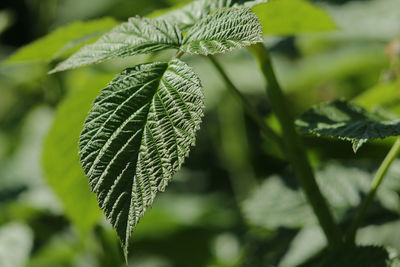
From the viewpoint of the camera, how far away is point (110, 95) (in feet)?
2.10

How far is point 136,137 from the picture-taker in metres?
0.62

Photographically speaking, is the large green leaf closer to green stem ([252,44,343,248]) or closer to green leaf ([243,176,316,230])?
green stem ([252,44,343,248])

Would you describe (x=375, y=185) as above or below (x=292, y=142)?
below

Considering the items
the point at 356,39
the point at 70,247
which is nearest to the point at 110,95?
the point at 70,247

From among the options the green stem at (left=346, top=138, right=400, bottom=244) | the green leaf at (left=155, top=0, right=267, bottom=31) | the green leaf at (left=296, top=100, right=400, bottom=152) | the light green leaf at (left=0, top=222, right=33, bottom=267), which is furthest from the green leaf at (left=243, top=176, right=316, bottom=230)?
the light green leaf at (left=0, top=222, right=33, bottom=267)

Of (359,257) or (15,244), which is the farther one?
(15,244)

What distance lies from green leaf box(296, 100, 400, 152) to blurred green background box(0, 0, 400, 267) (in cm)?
21

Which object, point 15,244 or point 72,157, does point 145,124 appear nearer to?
point 72,157

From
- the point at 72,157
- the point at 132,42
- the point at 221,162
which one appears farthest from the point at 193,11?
the point at 221,162

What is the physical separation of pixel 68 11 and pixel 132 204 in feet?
9.03

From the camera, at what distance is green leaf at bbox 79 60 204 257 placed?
0.60 meters

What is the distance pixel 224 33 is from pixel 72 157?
1.57 feet

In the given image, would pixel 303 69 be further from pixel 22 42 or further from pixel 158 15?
pixel 22 42

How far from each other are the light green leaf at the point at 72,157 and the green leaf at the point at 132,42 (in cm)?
24
